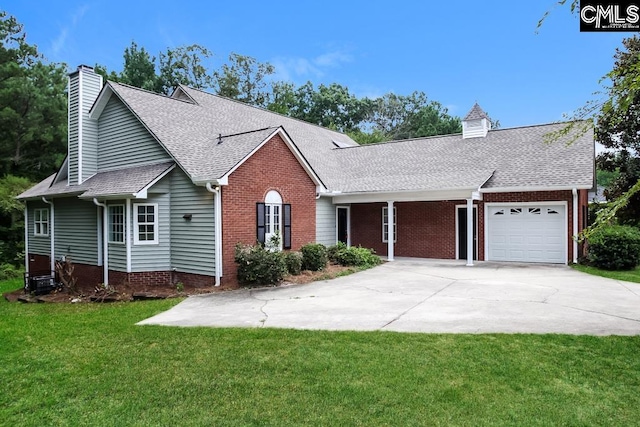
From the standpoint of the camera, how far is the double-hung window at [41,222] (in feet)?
54.6

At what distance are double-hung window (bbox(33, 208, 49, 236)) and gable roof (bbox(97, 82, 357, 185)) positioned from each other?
5.22 metres

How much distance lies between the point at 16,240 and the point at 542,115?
103 ft

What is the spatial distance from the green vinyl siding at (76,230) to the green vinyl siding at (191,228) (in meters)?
3.57

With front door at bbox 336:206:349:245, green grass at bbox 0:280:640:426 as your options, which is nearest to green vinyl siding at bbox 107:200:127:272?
green grass at bbox 0:280:640:426

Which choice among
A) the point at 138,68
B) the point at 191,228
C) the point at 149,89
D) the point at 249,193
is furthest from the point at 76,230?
the point at 138,68

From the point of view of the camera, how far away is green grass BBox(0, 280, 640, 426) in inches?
161

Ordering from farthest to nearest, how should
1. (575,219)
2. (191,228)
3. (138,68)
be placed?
1. (138,68)
2. (575,219)
3. (191,228)

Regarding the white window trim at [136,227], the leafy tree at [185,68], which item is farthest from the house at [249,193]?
the leafy tree at [185,68]

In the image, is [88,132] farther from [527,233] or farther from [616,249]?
[616,249]

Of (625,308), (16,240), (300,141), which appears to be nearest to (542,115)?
(300,141)

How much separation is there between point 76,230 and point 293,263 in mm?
8205

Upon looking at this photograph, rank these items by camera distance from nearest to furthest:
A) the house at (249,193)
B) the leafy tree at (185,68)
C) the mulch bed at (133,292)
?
the mulch bed at (133,292) → the house at (249,193) → the leafy tree at (185,68)

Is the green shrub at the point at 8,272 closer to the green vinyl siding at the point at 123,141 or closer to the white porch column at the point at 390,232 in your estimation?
the green vinyl siding at the point at 123,141

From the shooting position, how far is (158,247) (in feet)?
40.2
